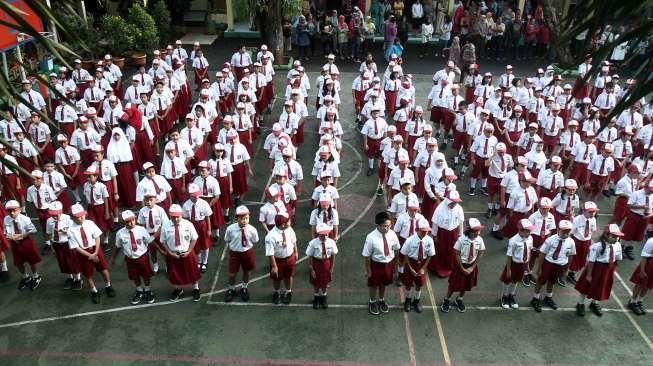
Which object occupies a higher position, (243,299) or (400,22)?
(400,22)

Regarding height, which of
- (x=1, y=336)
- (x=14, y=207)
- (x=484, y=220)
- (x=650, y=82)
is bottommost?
(x=1, y=336)

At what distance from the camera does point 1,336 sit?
8.22 metres

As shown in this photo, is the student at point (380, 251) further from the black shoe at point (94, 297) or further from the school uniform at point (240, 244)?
the black shoe at point (94, 297)

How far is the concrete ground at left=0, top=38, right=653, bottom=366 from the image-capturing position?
7.89m

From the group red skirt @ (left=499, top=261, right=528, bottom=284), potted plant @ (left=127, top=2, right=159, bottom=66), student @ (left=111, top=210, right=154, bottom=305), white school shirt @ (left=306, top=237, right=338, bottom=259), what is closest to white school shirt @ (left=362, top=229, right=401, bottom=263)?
white school shirt @ (left=306, top=237, right=338, bottom=259)

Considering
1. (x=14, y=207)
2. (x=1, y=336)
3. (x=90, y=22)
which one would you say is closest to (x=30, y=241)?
(x=14, y=207)

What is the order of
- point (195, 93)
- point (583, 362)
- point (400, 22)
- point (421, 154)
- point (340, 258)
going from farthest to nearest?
point (400, 22), point (195, 93), point (421, 154), point (340, 258), point (583, 362)

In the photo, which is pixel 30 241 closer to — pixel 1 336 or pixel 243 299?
pixel 1 336

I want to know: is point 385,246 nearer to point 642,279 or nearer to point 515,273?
point 515,273

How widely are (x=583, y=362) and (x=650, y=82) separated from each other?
17.5 feet

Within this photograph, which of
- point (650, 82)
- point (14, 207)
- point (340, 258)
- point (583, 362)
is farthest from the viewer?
point (340, 258)

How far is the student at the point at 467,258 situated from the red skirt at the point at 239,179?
4.77 m

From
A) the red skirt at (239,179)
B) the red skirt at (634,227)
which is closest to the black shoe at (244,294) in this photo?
the red skirt at (239,179)

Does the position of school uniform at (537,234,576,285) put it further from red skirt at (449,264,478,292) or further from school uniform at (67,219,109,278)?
school uniform at (67,219,109,278)
